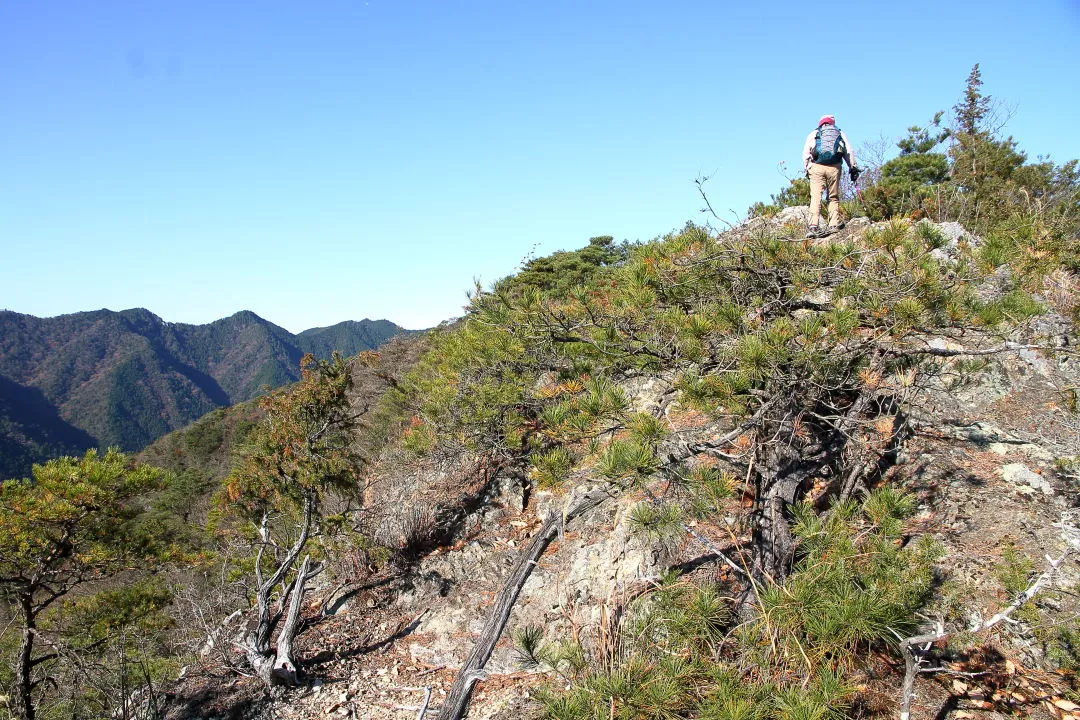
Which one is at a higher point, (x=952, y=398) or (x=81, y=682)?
(x=952, y=398)

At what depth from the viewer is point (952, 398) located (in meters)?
4.36

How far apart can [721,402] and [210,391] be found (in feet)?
341

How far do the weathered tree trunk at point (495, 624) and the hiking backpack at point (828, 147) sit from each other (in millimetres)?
3679

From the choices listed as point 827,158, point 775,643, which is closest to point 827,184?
point 827,158

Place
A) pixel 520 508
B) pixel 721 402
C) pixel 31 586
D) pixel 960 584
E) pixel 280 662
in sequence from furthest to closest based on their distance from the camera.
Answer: pixel 520 508, pixel 280 662, pixel 31 586, pixel 960 584, pixel 721 402

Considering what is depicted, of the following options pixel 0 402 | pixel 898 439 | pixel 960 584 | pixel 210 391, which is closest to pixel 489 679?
pixel 960 584

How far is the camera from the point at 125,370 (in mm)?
78375

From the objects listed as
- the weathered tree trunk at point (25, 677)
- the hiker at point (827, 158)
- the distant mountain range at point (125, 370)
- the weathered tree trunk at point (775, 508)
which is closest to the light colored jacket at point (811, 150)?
the hiker at point (827, 158)

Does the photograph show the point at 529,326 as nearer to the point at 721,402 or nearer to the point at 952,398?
the point at 721,402

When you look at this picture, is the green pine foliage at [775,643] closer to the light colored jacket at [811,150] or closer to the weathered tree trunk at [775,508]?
the weathered tree trunk at [775,508]

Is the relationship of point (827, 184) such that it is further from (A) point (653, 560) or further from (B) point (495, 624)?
(B) point (495, 624)

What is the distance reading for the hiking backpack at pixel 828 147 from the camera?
4.91 m

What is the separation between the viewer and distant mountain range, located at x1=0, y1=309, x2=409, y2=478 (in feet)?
215

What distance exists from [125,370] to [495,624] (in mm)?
95353
